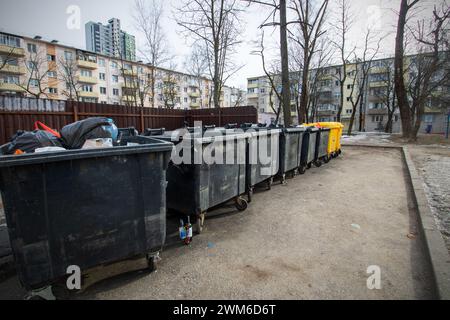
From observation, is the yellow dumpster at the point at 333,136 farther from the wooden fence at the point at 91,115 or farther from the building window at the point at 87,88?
the building window at the point at 87,88

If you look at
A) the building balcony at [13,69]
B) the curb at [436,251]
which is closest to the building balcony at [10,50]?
the building balcony at [13,69]

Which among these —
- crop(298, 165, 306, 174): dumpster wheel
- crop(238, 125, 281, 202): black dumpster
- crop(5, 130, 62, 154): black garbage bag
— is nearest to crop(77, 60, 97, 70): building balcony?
crop(298, 165, 306, 174): dumpster wheel

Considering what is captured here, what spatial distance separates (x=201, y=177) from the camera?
3.29m

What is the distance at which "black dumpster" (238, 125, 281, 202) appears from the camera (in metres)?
4.46

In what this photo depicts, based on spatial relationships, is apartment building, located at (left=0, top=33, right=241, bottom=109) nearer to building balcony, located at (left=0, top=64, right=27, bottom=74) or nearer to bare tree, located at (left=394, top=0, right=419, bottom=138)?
building balcony, located at (left=0, top=64, right=27, bottom=74)

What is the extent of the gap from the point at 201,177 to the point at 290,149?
3.57 m

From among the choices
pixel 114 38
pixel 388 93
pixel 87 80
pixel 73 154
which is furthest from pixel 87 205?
pixel 87 80

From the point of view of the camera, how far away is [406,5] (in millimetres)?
15297

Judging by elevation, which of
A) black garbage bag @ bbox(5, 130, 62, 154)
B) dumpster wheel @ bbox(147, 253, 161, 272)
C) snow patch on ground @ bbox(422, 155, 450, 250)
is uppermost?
black garbage bag @ bbox(5, 130, 62, 154)

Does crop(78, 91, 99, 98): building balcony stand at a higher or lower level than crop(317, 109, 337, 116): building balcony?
higher

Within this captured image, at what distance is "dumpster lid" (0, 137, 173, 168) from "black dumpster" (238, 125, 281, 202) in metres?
2.40

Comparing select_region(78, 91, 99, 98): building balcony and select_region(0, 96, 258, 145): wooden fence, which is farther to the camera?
select_region(78, 91, 99, 98): building balcony

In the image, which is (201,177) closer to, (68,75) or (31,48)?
(68,75)
